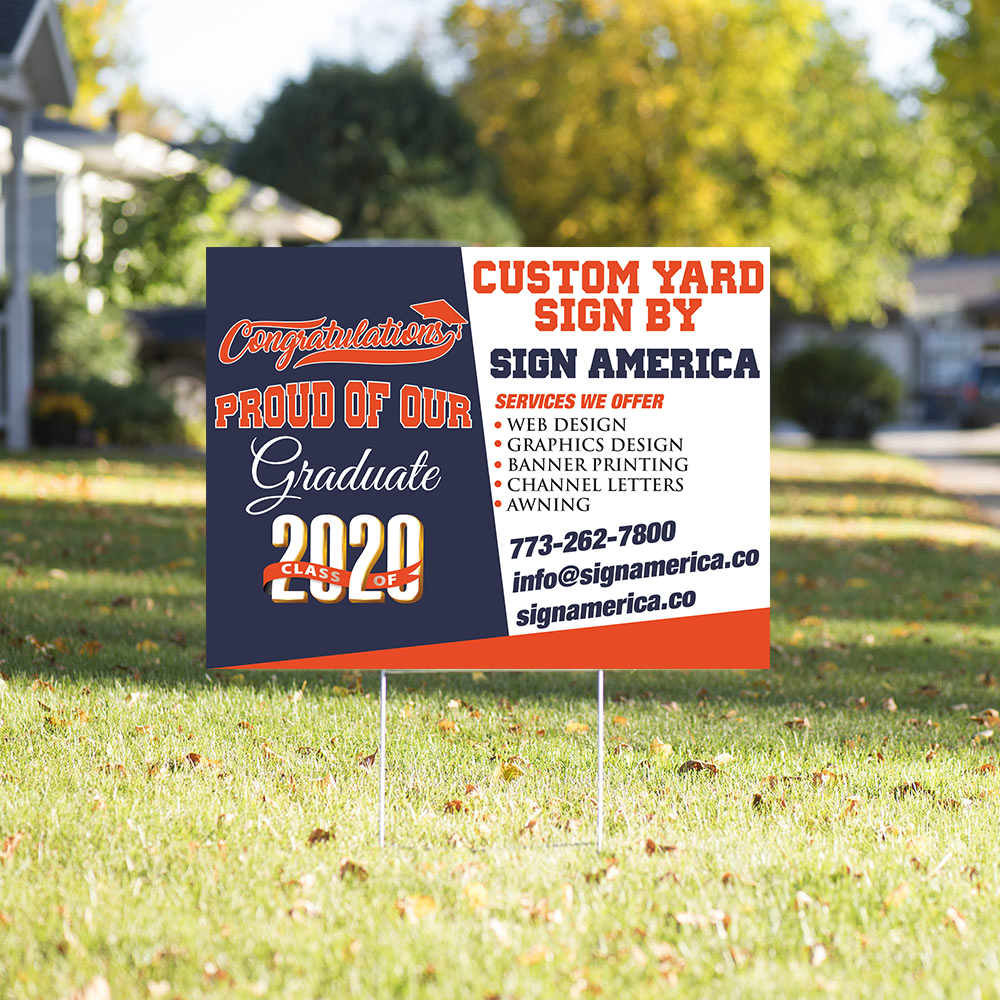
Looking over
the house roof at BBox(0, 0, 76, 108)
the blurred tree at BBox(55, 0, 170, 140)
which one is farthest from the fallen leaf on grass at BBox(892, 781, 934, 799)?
the blurred tree at BBox(55, 0, 170, 140)

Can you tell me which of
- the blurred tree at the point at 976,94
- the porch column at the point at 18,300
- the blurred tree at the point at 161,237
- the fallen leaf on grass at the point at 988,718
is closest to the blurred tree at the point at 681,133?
the blurred tree at the point at 976,94

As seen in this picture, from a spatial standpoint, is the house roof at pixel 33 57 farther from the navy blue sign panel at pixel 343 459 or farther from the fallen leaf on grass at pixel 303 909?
the fallen leaf on grass at pixel 303 909

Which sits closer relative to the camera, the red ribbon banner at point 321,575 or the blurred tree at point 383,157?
the red ribbon banner at point 321,575

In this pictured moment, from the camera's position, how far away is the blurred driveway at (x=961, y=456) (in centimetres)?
1938

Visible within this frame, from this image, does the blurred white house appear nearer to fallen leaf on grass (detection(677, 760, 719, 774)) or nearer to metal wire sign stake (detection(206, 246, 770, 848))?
fallen leaf on grass (detection(677, 760, 719, 774))

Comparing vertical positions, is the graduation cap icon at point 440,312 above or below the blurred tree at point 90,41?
below

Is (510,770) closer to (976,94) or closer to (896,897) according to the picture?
(896,897)

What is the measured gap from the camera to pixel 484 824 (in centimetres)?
459

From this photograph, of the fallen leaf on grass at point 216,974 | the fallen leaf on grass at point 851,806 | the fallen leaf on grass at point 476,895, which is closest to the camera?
the fallen leaf on grass at point 216,974

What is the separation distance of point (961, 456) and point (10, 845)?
26.1 meters

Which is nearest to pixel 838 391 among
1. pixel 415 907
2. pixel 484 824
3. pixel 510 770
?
pixel 510 770

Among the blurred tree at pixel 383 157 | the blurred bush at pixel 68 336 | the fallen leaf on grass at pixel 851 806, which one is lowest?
the fallen leaf on grass at pixel 851 806

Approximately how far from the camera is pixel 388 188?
91.5 ft

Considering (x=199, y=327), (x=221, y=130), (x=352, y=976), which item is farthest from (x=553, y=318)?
(x=199, y=327)
